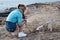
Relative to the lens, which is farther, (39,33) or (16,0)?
(16,0)

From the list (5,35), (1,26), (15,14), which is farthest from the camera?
(1,26)

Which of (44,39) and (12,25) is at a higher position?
(12,25)

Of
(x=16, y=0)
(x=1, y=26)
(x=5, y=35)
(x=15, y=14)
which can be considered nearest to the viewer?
(x=15, y=14)

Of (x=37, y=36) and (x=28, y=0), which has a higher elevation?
(x=28, y=0)

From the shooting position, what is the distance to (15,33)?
718 cm

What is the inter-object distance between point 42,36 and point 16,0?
11578mm

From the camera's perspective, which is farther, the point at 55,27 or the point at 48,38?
the point at 55,27

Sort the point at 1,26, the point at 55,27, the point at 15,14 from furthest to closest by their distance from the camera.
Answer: the point at 1,26 → the point at 55,27 → the point at 15,14

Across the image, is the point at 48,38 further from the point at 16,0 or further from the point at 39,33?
Result: the point at 16,0

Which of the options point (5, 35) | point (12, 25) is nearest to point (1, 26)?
point (5, 35)

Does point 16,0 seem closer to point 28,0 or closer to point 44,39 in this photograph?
point 28,0

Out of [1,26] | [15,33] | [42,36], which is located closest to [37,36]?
[42,36]

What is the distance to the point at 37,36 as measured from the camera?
7262mm

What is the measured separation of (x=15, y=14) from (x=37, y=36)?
1.01 meters
